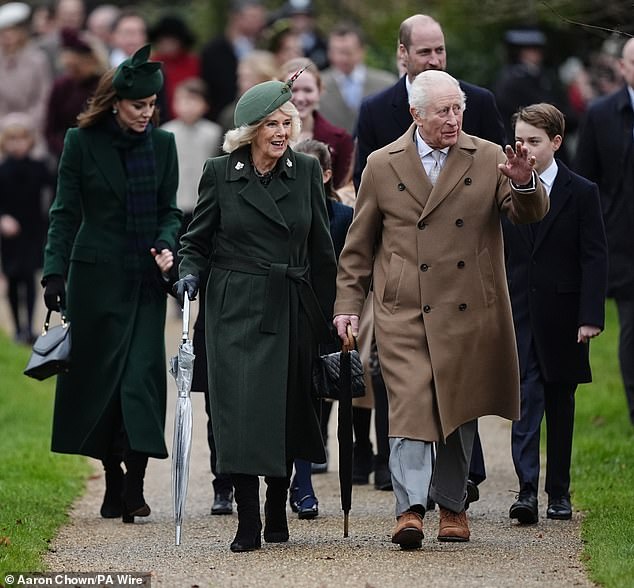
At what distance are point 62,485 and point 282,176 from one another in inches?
109

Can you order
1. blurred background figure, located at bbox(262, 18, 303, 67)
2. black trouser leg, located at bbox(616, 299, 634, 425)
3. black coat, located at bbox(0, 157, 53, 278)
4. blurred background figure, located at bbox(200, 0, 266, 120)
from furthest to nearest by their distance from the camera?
blurred background figure, located at bbox(200, 0, 266, 120) < black coat, located at bbox(0, 157, 53, 278) < blurred background figure, located at bbox(262, 18, 303, 67) < black trouser leg, located at bbox(616, 299, 634, 425)

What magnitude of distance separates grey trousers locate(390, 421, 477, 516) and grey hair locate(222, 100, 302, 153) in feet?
4.78

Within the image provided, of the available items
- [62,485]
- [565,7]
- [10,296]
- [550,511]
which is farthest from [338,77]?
[550,511]

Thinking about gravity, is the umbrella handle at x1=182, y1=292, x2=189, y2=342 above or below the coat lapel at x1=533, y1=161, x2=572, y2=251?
below

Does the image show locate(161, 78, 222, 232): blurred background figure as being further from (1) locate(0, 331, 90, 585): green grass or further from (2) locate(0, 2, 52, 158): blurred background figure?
(2) locate(0, 2, 52, 158): blurred background figure

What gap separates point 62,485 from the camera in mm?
10250

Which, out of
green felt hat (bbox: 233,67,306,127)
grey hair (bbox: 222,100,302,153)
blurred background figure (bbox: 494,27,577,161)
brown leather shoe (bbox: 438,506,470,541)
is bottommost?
brown leather shoe (bbox: 438,506,470,541)

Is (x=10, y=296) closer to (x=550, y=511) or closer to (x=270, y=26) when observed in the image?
(x=270, y=26)

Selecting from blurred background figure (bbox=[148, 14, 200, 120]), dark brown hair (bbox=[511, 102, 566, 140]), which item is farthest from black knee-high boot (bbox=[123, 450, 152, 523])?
blurred background figure (bbox=[148, 14, 200, 120])

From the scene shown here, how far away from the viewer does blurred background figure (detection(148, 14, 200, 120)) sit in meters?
19.0

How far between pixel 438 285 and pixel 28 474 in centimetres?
334

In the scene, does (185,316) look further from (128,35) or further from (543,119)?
(128,35)

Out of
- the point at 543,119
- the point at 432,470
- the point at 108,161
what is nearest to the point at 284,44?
the point at 108,161

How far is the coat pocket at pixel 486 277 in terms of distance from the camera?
8195 mm
